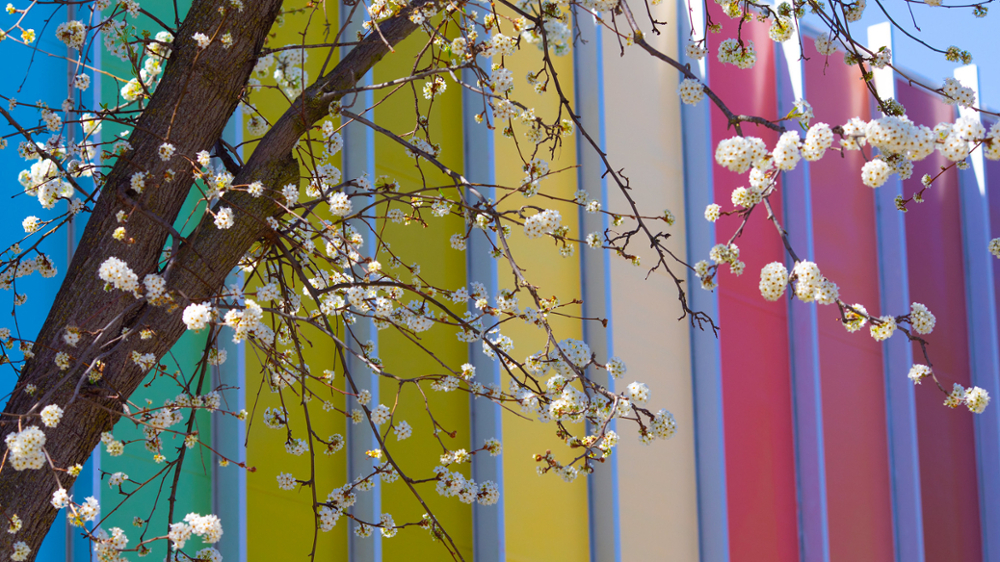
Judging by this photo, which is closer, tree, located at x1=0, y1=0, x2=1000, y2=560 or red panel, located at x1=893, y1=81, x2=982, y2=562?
tree, located at x1=0, y1=0, x2=1000, y2=560

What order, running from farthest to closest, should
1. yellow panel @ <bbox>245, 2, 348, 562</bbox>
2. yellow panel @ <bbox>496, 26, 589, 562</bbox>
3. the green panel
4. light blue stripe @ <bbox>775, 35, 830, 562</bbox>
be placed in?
light blue stripe @ <bbox>775, 35, 830, 562</bbox> → yellow panel @ <bbox>496, 26, 589, 562</bbox> → yellow panel @ <bbox>245, 2, 348, 562</bbox> → the green panel

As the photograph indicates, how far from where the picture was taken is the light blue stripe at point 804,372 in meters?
5.67

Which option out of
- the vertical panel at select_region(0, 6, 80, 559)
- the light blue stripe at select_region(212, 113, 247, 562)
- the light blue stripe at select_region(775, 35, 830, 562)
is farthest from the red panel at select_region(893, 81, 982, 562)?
the vertical panel at select_region(0, 6, 80, 559)

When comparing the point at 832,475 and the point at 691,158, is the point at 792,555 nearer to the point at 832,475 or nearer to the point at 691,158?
the point at 832,475

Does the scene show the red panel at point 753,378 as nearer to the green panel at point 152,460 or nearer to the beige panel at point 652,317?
the beige panel at point 652,317

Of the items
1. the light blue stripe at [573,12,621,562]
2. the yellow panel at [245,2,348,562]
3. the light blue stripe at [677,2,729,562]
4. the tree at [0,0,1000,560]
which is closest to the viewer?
the tree at [0,0,1000,560]

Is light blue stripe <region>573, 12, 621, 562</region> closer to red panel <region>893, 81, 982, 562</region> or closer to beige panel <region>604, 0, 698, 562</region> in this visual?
beige panel <region>604, 0, 698, 562</region>

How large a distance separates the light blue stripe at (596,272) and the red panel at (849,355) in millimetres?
1858

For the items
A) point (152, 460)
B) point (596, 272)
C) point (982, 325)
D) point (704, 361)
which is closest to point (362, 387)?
point (152, 460)

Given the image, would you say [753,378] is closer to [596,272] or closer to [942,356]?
[596,272]

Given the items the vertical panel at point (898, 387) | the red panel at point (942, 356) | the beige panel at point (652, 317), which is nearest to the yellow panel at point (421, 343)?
the beige panel at point (652, 317)

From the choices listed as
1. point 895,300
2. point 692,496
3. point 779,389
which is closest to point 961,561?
point 895,300

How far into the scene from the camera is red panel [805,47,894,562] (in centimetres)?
604

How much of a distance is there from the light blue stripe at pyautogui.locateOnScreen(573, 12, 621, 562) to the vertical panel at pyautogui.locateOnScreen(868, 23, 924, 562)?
2590 millimetres
